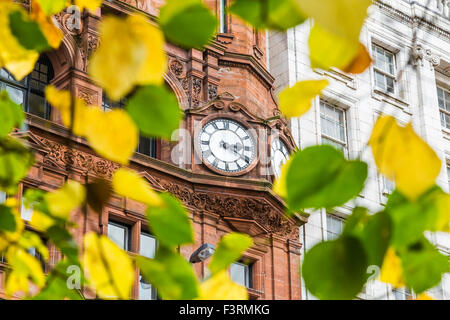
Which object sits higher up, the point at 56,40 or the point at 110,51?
the point at 56,40

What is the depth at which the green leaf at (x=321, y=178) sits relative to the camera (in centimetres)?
334

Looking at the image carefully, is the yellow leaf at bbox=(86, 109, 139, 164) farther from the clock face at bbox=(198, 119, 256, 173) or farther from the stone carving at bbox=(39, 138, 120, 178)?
the clock face at bbox=(198, 119, 256, 173)

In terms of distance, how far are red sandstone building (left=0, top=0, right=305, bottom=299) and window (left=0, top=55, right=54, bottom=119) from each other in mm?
29

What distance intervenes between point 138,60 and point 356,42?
0.67 m

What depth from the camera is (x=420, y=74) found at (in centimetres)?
3456

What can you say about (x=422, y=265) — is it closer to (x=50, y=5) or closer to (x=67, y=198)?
(x=67, y=198)

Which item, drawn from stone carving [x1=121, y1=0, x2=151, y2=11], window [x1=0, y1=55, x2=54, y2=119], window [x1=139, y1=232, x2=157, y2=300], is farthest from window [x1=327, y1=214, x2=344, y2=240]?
window [x1=0, y1=55, x2=54, y2=119]

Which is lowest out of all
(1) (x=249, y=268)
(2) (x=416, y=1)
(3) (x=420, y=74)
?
(1) (x=249, y=268)

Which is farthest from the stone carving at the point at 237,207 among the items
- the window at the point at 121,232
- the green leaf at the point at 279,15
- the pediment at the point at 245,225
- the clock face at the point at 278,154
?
the green leaf at the point at 279,15

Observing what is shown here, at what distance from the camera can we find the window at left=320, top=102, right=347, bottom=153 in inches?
1196

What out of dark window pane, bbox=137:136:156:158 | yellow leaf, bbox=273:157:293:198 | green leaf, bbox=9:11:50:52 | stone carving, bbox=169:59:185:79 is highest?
→ stone carving, bbox=169:59:185:79

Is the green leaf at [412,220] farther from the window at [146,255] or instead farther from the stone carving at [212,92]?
the stone carving at [212,92]
